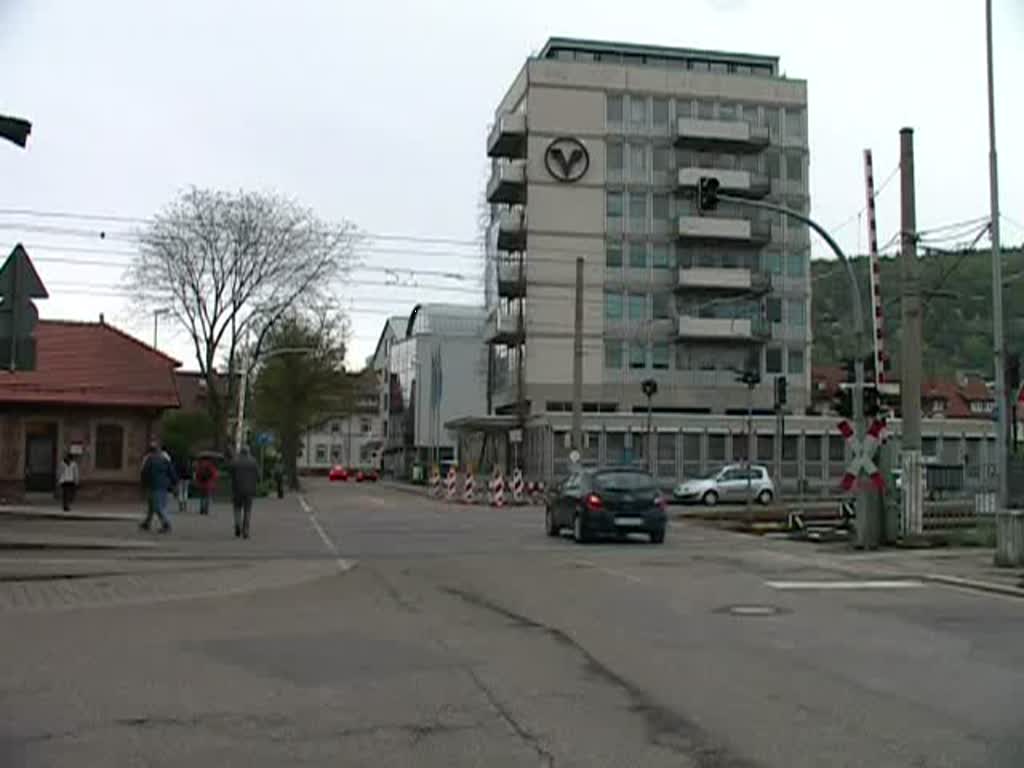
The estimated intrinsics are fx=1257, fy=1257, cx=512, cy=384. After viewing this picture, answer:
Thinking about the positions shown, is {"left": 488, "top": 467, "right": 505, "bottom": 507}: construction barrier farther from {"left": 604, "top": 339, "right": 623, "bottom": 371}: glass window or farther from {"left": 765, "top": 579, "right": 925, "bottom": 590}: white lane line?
{"left": 765, "top": 579, "right": 925, "bottom": 590}: white lane line

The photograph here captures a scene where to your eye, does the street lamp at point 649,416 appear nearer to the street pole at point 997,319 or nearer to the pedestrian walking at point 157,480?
the street pole at point 997,319

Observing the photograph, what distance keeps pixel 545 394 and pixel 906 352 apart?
162 feet

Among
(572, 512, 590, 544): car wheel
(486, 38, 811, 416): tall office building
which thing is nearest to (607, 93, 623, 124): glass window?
(486, 38, 811, 416): tall office building

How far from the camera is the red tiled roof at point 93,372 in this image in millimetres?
37656

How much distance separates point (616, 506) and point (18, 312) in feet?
43.7

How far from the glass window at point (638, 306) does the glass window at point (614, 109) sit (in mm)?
10563

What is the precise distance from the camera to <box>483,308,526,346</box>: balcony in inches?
2975

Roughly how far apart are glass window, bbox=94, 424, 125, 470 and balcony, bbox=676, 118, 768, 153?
4545 cm

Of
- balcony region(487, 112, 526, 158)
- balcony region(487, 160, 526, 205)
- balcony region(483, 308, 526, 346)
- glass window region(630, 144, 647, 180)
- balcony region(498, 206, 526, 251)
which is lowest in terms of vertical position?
balcony region(483, 308, 526, 346)

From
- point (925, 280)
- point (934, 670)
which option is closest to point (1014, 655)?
point (934, 670)

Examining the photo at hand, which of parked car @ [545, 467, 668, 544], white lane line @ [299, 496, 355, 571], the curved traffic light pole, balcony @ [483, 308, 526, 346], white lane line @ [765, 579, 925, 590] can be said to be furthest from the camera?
balcony @ [483, 308, 526, 346]

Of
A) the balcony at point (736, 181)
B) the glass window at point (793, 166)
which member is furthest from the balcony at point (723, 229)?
the glass window at point (793, 166)

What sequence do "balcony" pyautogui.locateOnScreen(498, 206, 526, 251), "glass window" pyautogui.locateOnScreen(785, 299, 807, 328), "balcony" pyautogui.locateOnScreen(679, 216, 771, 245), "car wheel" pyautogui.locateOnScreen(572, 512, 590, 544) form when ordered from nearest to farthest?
"car wheel" pyautogui.locateOnScreen(572, 512, 590, 544) → "balcony" pyautogui.locateOnScreen(498, 206, 526, 251) → "balcony" pyautogui.locateOnScreen(679, 216, 771, 245) → "glass window" pyautogui.locateOnScreen(785, 299, 807, 328)

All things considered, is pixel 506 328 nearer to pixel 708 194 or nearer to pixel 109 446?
pixel 109 446
